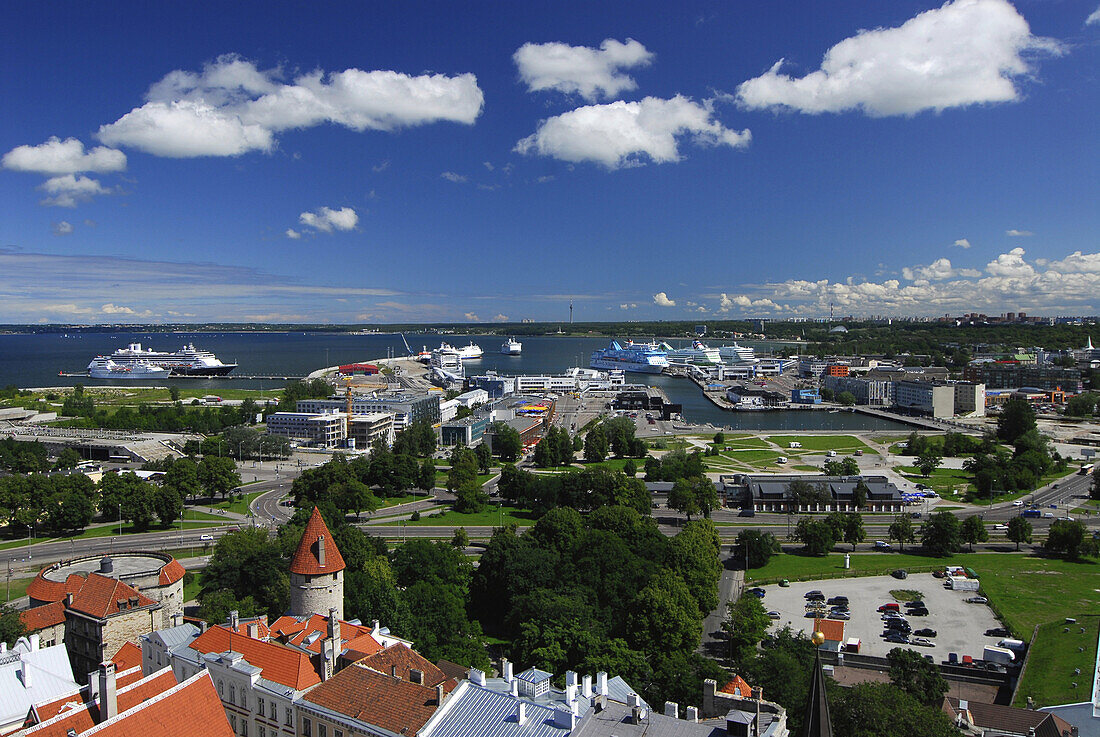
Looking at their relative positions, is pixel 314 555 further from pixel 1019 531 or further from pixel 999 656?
pixel 1019 531

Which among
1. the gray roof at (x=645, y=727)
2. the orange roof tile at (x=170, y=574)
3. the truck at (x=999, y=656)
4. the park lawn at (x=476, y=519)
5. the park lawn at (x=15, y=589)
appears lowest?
the park lawn at (x=476, y=519)

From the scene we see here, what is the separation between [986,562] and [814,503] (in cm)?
1139

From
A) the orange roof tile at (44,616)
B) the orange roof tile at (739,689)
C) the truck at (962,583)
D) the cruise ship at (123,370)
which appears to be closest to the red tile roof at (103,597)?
the orange roof tile at (44,616)

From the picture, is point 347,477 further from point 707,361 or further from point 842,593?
point 707,361

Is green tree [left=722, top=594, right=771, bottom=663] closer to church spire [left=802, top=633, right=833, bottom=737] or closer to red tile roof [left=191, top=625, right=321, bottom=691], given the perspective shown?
red tile roof [left=191, top=625, right=321, bottom=691]

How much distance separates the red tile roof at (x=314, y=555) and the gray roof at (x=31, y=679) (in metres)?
5.87

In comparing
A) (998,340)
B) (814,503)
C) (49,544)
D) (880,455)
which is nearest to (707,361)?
(998,340)

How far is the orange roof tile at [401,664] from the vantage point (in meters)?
16.1

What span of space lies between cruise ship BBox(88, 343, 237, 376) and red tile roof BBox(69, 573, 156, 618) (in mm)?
131711

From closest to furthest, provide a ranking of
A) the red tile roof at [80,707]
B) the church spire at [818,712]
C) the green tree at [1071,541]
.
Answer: the church spire at [818,712]
the red tile roof at [80,707]
the green tree at [1071,541]

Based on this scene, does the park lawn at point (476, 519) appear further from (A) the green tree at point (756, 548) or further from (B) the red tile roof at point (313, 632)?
(B) the red tile roof at point (313, 632)

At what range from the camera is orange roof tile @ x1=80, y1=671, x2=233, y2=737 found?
12.6 m

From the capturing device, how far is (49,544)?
36875 mm

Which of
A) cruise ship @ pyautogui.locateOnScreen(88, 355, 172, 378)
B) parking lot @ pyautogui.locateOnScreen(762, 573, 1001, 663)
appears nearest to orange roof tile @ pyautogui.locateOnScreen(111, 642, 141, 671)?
parking lot @ pyautogui.locateOnScreen(762, 573, 1001, 663)
